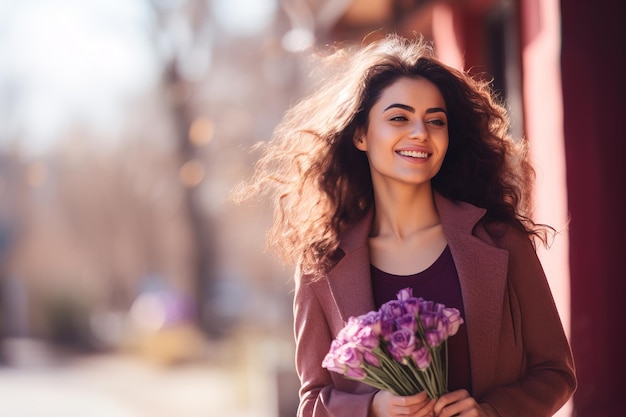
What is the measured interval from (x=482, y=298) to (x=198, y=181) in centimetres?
1614

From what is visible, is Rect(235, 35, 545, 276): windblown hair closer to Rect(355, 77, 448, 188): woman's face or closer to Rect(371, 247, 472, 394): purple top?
Rect(355, 77, 448, 188): woman's face

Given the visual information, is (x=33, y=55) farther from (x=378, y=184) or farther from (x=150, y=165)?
(x=378, y=184)

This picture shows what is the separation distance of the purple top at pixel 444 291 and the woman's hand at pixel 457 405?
205mm

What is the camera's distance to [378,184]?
2.92 metres

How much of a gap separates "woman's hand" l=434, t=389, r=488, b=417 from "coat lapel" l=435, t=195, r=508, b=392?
0.17 m

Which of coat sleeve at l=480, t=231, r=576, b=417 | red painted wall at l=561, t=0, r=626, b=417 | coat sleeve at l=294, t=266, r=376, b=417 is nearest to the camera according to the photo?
coat sleeve at l=480, t=231, r=576, b=417

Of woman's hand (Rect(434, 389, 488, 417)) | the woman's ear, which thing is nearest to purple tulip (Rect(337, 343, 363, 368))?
woman's hand (Rect(434, 389, 488, 417))

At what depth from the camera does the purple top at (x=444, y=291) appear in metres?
2.70

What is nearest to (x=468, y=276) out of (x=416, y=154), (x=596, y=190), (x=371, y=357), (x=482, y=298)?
(x=482, y=298)

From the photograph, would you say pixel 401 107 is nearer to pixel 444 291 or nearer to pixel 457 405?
pixel 444 291

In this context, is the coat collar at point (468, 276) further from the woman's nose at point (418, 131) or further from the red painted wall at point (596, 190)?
the red painted wall at point (596, 190)

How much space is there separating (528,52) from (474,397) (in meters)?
2.89

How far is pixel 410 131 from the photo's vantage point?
8.93 ft

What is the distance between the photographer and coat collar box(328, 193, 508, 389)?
2641 millimetres
